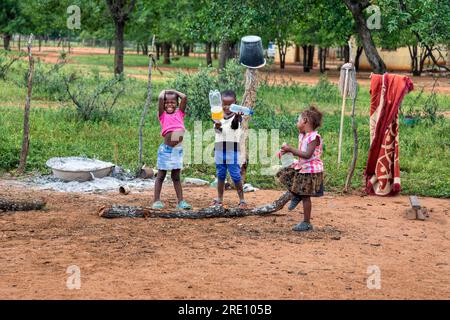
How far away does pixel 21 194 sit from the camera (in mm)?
8734

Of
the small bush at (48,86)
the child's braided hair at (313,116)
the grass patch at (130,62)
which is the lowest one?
the small bush at (48,86)

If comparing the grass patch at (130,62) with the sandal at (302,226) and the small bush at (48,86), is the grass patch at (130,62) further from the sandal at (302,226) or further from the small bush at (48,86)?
the sandal at (302,226)

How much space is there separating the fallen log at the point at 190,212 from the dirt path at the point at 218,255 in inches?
3.7

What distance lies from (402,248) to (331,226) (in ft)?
3.08

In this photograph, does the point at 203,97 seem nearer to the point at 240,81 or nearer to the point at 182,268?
the point at 240,81

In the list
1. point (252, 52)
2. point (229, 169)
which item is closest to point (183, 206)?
point (229, 169)

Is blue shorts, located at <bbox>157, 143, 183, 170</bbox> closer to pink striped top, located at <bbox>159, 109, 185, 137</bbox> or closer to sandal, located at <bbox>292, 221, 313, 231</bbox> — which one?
pink striped top, located at <bbox>159, 109, 185, 137</bbox>

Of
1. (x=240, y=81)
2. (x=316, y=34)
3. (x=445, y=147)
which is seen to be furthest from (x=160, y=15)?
(x=445, y=147)

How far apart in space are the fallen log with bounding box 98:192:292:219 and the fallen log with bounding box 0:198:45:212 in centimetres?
76

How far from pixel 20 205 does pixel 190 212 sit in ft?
5.96

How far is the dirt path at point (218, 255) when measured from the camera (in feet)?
17.3

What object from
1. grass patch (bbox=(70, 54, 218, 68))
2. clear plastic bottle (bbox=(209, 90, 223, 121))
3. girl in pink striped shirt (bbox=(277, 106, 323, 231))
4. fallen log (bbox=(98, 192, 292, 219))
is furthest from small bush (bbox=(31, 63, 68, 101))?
grass patch (bbox=(70, 54, 218, 68))

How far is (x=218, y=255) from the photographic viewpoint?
20.3ft

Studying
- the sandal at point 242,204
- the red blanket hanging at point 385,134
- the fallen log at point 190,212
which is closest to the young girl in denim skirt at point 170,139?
the fallen log at point 190,212
